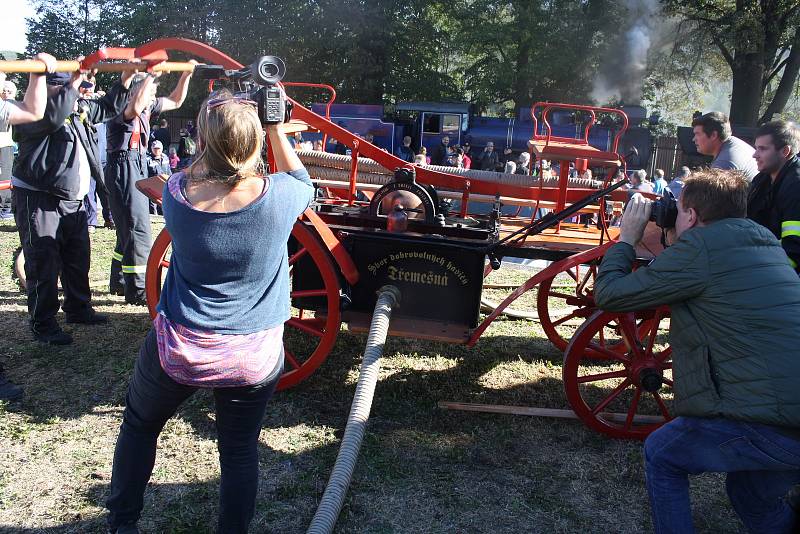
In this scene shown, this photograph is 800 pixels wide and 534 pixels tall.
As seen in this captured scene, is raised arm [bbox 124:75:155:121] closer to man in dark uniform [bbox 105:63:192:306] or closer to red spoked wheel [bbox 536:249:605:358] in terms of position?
man in dark uniform [bbox 105:63:192:306]

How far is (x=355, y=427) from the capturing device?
2.69 metres

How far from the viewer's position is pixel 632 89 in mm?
24375

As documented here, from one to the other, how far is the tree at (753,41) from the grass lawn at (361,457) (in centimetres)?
1822

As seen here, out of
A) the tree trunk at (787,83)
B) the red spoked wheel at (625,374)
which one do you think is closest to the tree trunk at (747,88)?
the tree trunk at (787,83)

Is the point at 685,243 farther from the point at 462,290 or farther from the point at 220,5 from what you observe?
the point at 220,5

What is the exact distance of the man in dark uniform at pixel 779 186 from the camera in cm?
288

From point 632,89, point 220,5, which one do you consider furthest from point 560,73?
point 220,5

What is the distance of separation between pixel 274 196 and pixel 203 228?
217 millimetres

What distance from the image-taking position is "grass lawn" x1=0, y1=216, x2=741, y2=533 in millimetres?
2625

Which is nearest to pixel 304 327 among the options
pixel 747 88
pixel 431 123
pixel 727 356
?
pixel 727 356

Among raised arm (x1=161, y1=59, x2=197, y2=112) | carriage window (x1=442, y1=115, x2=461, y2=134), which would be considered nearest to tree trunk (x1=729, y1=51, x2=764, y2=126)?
carriage window (x1=442, y1=115, x2=461, y2=134)

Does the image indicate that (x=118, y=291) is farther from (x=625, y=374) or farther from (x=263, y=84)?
(x=625, y=374)

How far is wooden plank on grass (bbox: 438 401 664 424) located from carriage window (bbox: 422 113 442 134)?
16.1 m

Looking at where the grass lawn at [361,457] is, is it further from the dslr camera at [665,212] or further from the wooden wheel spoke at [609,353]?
the dslr camera at [665,212]
